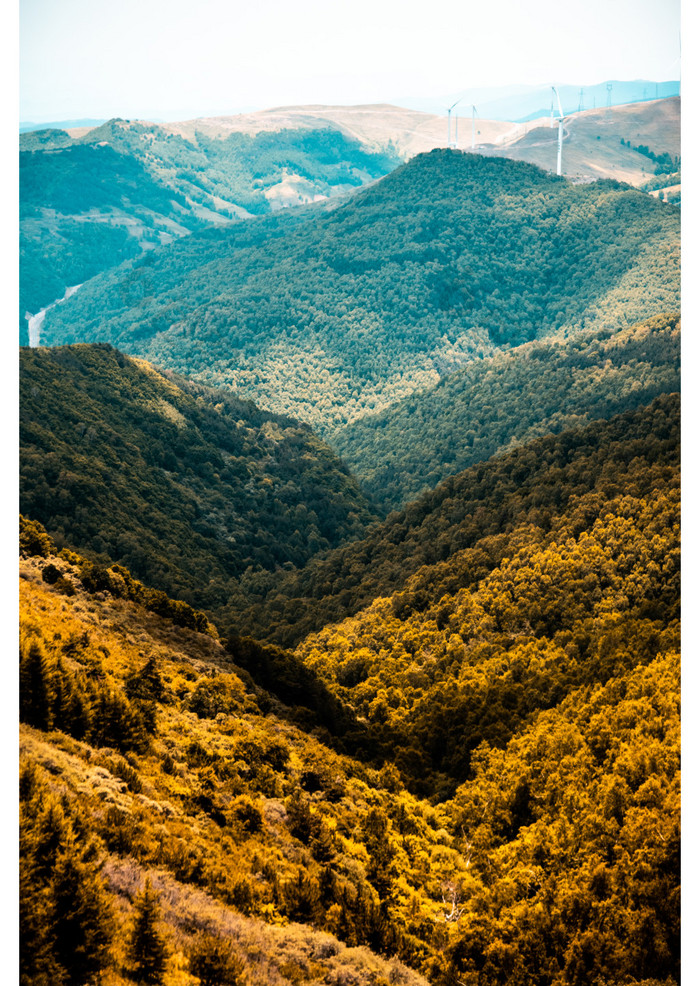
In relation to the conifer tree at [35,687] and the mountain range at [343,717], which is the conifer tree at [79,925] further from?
the conifer tree at [35,687]

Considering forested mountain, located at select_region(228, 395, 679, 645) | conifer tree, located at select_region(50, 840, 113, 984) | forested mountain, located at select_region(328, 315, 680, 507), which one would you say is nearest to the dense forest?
conifer tree, located at select_region(50, 840, 113, 984)

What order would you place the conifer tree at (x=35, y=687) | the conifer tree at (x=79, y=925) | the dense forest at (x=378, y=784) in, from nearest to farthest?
the conifer tree at (x=79, y=925) < the dense forest at (x=378, y=784) < the conifer tree at (x=35, y=687)

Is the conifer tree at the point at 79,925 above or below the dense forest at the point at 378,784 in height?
above

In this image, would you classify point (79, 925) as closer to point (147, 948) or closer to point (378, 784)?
point (147, 948)

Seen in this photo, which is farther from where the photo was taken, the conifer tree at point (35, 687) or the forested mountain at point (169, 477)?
the forested mountain at point (169, 477)

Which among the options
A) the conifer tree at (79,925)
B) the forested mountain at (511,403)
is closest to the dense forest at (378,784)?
the conifer tree at (79,925)

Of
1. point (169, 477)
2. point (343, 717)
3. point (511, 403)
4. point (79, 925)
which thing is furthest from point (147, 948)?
point (511, 403)
